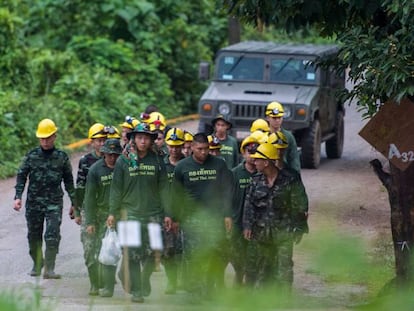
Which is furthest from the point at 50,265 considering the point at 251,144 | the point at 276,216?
the point at 276,216

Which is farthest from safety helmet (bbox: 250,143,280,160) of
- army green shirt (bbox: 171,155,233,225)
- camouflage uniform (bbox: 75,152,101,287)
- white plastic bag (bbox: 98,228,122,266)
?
camouflage uniform (bbox: 75,152,101,287)

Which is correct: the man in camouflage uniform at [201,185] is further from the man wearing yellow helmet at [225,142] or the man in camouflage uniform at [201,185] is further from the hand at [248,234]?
the man wearing yellow helmet at [225,142]

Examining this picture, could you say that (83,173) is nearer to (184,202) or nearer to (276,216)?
(184,202)

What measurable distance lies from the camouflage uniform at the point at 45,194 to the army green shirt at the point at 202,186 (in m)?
1.90

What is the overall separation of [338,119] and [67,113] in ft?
18.8

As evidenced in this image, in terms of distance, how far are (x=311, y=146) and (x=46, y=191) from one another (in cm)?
952

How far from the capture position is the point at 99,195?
33.8 feet

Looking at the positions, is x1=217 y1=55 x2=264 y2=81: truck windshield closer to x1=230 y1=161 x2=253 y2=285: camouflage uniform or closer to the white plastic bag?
x1=230 y1=161 x2=253 y2=285: camouflage uniform

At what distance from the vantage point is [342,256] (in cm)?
371

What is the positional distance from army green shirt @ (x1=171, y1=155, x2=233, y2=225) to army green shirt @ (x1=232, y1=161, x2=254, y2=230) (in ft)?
0.44

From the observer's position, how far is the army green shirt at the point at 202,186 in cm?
966

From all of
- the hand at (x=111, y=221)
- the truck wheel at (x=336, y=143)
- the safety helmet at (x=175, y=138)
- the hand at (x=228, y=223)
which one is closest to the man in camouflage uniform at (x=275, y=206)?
the hand at (x=228, y=223)

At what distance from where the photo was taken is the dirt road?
168 inches

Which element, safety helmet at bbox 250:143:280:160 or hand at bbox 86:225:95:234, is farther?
hand at bbox 86:225:95:234
